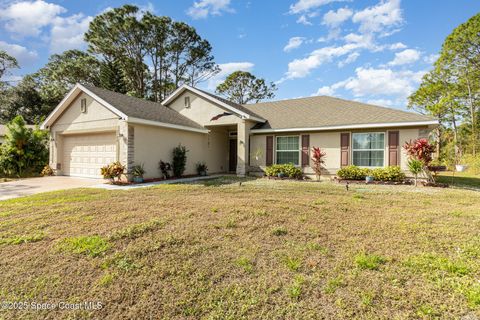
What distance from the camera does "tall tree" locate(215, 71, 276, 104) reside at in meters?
35.7

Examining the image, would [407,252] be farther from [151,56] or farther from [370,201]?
[151,56]

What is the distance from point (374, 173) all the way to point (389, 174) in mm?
611

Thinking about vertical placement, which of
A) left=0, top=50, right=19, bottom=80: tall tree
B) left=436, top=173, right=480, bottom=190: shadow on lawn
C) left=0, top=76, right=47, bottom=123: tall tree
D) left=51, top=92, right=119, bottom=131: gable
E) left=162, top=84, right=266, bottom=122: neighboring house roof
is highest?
left=0, top=50, right=19, bottom=80: tall tree

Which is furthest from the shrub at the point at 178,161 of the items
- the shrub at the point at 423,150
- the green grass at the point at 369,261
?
the shrub at the point at 423,150

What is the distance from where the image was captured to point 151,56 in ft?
94.2

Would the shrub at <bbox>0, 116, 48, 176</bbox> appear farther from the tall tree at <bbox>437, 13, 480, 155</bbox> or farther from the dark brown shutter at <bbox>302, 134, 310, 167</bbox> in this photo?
the tall tree at <bbox>437, 13, 480, 155</bbox>

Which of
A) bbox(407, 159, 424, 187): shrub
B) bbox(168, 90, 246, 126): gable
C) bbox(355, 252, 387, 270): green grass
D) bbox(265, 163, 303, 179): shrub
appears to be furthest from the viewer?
bbox(168, 90, 246, 126): gable

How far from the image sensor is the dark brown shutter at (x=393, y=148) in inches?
457

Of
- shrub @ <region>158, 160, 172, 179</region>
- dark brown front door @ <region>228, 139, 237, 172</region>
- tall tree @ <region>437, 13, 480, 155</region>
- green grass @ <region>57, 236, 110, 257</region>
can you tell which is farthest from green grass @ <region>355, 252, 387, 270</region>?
tall tree @ <region>437, 13, 480, 155</region>

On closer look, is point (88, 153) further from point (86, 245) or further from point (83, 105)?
point (86, 245)

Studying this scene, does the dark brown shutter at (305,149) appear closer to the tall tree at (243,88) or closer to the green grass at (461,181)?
the green grass at (461,181)

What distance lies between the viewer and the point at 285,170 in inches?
525

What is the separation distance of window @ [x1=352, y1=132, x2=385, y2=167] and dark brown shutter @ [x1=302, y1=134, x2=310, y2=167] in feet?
7.55

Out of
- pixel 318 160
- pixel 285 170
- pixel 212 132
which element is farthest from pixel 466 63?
pixel 212 132
